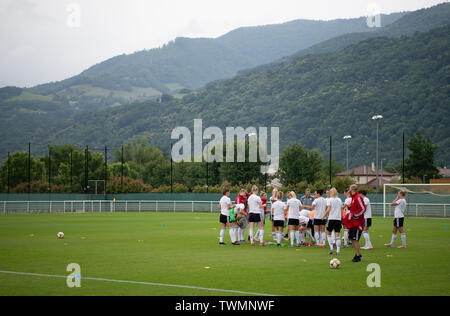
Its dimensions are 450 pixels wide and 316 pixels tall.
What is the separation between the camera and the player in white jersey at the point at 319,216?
2016 cm

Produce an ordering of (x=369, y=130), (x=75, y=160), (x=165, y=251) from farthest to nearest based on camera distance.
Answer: (x=369, y=130)
(x=75, y=160)
(x=165, y=251)

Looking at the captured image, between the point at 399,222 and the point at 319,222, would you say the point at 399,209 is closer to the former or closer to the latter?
the point at 399,222

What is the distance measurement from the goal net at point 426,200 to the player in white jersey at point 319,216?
87.2 feet

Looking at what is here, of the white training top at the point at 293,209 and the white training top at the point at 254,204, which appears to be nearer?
the white training top at the point at 293,209

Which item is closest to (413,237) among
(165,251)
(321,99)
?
(165,251)

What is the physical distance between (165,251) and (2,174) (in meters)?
83.5

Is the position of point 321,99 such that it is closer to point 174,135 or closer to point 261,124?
point 261,124

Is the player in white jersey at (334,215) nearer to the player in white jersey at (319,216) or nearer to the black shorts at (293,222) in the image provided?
the player in white jersey at (319,216)

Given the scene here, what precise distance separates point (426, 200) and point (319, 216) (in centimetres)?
3142

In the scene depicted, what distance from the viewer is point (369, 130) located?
14938 cm

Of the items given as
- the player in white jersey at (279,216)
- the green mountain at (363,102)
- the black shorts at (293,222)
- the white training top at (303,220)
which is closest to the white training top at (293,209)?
the black shorts at (293,222)

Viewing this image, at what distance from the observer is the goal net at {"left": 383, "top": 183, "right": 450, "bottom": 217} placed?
152 ft

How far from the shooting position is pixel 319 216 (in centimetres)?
2028

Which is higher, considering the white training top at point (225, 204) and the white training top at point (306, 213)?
the white training top at point (225, 204)
